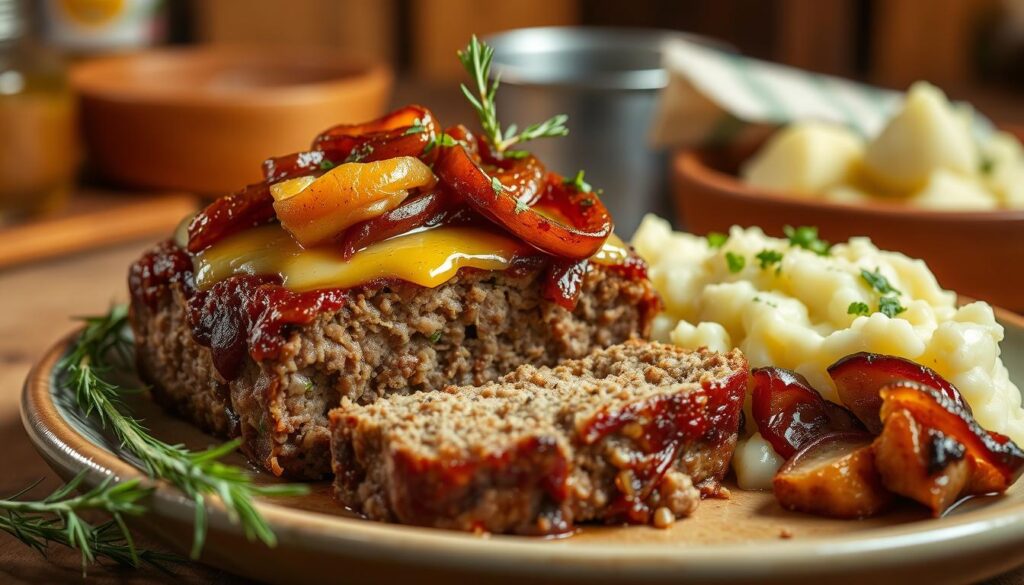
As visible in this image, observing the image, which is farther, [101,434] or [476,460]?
[101,434]

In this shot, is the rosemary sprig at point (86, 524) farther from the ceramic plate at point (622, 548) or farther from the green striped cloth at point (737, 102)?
the green striped cloth at point (737, 102)

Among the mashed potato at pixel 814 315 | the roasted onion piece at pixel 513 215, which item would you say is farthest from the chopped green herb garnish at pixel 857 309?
the roasted onion piece at pixel 513 215

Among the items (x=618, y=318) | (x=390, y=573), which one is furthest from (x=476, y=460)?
(x=618, y=318)

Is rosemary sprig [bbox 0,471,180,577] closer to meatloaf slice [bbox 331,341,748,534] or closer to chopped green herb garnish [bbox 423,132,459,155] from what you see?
meatloaf slice [bbox 331,341,748,534]

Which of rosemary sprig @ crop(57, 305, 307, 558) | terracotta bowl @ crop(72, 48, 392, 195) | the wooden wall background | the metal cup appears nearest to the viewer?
rosemary sprig @ crop(57, 305, 307, 558)

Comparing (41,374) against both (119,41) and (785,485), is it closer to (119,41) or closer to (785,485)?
(785,485)

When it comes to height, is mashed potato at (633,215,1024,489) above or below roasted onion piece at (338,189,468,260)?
below

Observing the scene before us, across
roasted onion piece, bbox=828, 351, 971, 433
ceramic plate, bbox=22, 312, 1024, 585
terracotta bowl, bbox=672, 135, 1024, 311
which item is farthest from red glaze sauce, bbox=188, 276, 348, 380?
terracotta bowl, bbox=672, 135, 1024, 311
